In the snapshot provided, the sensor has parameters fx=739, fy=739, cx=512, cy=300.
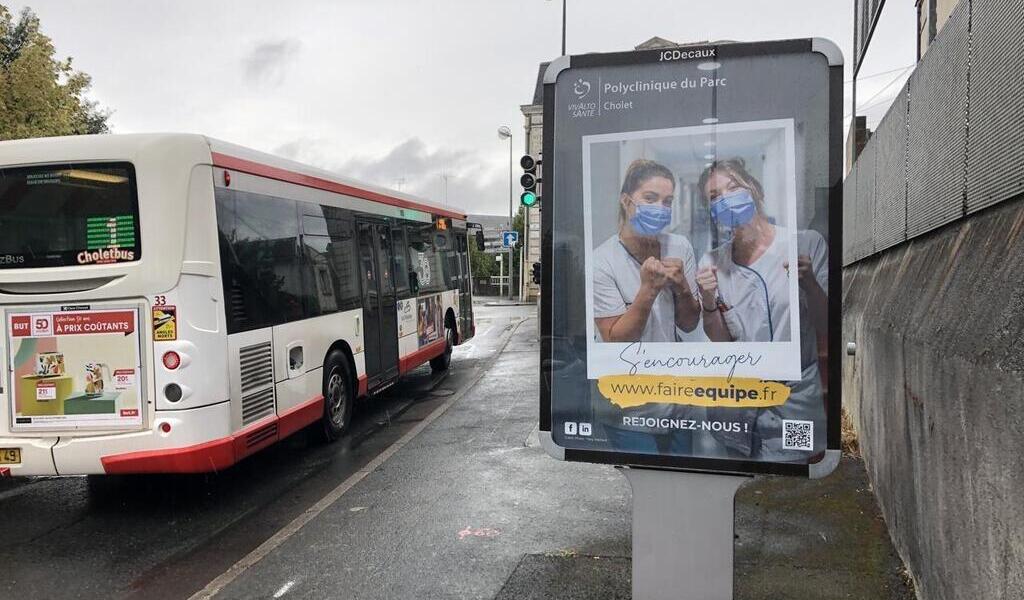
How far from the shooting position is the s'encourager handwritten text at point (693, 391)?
125 inches

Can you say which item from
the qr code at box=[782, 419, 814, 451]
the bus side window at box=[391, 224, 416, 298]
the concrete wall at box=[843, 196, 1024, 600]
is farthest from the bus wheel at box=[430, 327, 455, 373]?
the qr code at box=[782, 419, 814, 451]

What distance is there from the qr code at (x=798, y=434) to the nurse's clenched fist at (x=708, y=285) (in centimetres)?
59

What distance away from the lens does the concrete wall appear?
2551mm

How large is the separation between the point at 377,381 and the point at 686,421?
651cm

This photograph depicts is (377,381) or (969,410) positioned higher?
(969,410)

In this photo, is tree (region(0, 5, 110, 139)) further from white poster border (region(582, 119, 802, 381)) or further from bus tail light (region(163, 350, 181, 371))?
white poster border (region(582, 119, 802, 381))

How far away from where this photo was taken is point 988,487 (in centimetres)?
271

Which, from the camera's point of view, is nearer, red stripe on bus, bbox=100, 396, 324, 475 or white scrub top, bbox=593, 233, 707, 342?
white scrub top, bbox=593, 233, 707, 342

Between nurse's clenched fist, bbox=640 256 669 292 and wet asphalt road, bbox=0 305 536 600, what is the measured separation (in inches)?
128

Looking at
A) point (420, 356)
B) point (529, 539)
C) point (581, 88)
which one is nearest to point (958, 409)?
point (581, 88)

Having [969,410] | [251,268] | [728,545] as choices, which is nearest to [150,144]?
[251,268]

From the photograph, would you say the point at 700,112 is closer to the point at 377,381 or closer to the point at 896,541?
the point at 896,541

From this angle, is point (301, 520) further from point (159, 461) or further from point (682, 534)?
point (682, 534)

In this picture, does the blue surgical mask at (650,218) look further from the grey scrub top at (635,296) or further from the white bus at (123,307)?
the white bus at (123,307)
